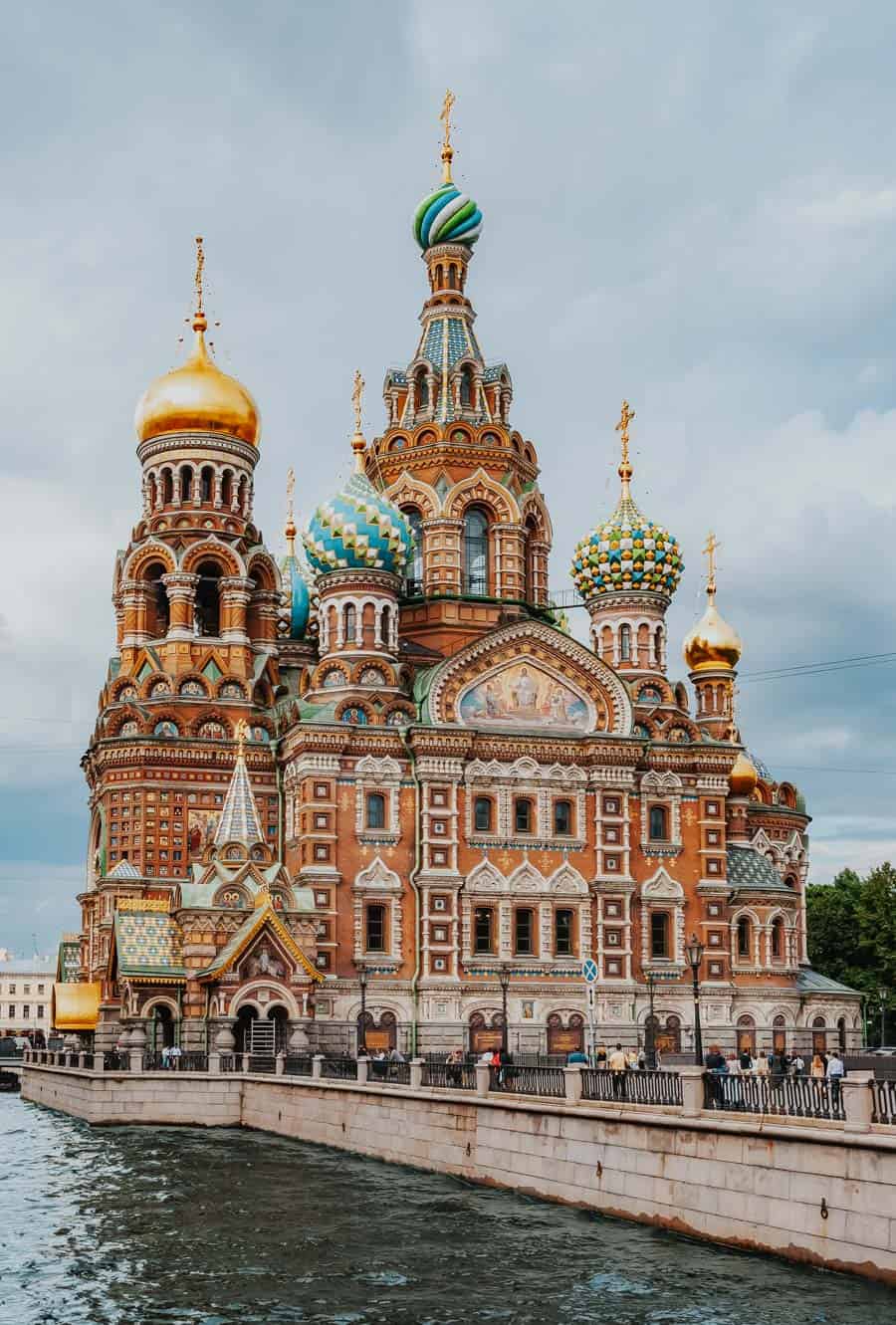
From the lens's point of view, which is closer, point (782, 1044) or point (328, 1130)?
point (328, 1130)

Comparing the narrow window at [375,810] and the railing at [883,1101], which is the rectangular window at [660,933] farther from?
the railing at [883,1101]

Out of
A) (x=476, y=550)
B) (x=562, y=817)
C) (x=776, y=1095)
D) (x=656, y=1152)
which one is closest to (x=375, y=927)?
(x=562, y=817)

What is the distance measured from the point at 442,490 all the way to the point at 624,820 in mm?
11732

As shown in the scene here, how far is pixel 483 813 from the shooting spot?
46094 millimetres

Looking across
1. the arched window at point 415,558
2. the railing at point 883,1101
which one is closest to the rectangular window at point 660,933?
the arched window at point 415,558

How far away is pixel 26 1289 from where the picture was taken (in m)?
18.5

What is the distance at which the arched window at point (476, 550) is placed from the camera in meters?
51.7

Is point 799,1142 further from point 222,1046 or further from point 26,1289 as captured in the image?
point 222,1046

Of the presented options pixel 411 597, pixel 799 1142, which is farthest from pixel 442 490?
pixel 799 1142

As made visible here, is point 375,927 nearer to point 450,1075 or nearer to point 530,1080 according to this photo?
point 450,1075

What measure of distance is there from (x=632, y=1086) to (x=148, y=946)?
66.9 ft

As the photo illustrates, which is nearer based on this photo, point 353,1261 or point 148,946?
point 353,1261

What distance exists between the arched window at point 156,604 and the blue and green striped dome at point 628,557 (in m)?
12.9

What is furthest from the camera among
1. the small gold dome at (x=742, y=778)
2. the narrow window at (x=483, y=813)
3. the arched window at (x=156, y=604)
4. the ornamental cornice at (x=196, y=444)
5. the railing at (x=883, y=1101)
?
the small gold dome at (x=742, y=778)
